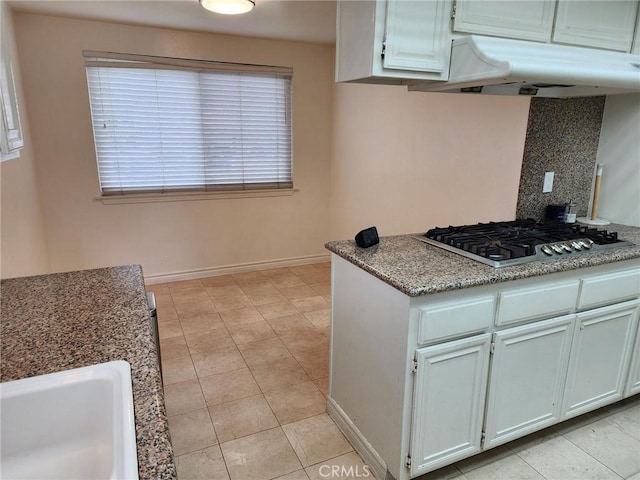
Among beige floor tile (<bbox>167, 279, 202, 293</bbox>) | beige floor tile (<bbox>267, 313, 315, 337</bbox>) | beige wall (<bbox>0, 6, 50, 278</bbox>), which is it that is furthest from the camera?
beige floor tile (<bbox>167, 279, 202, 293</bbox>)

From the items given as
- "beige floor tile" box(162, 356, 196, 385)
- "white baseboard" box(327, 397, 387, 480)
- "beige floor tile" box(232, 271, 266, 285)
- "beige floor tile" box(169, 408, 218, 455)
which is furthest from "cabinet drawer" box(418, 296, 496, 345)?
"beige floor tile" box(232, 271, 266, 285)

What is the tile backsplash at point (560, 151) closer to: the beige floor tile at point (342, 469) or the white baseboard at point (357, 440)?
the white baseboard at point (357, 440)

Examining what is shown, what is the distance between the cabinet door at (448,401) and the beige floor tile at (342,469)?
0.28 m

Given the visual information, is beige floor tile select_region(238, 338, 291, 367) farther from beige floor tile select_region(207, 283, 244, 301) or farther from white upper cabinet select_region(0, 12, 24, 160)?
white upper cabinet select_region(0, 12, 24, 160)

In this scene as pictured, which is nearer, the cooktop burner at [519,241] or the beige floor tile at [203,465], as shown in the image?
the cooktop burner at [519,241]

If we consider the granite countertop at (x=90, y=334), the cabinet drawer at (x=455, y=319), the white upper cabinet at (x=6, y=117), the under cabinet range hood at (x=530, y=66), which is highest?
the under cabinet range hood at (x=530, y=66)

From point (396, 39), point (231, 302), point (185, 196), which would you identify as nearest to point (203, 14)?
point (185, 196)

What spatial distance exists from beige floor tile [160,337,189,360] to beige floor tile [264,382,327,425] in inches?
31.5

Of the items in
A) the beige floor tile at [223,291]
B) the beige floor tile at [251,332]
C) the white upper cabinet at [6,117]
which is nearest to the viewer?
the white upper cabinet at [6,117]

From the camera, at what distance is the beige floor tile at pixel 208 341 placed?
2.94 metres

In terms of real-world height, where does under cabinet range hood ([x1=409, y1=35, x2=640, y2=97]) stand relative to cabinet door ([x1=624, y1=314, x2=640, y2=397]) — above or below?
above

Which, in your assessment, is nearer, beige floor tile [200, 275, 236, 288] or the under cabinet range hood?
the under cabinet range hood

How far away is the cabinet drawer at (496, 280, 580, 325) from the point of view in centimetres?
165

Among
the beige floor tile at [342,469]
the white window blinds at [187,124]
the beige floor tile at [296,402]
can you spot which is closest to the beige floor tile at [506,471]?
the beige floor tile at [342,469]
